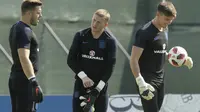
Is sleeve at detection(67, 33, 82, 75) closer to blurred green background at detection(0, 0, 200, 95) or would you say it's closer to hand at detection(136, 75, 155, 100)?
hand at detection(136, 75, 155, 100)

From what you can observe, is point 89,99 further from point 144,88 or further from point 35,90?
point 35,90

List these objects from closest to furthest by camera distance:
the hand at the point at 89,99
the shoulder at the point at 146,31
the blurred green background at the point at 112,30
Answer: the shoulder at the point at 146,31 → the hand at the point at 89,99 → the blurred green background at the point at 112,30

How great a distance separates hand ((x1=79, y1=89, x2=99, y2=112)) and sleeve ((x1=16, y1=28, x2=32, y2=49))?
1056 millimetres

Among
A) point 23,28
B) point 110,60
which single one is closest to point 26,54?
point 23,28

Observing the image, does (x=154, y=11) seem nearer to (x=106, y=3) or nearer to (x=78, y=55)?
(x=106, y=3)

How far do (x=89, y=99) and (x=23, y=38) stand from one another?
3.74 feet

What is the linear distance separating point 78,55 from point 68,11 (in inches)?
87.7

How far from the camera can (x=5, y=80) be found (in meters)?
8.34

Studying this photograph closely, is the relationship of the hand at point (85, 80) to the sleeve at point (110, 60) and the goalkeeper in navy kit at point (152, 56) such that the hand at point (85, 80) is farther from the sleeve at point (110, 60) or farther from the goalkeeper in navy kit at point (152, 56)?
the goalkeeper in navy kit at point (152, 56)

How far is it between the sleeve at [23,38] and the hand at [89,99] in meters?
1.06

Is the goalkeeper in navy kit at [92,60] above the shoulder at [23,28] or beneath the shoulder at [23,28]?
beneath

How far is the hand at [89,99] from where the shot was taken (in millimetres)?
6156

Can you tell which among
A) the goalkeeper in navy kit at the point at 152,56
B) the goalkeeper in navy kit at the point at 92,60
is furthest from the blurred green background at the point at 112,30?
the goalkeeper in navy kit at the point at 152,56

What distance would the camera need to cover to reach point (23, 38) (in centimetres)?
557
